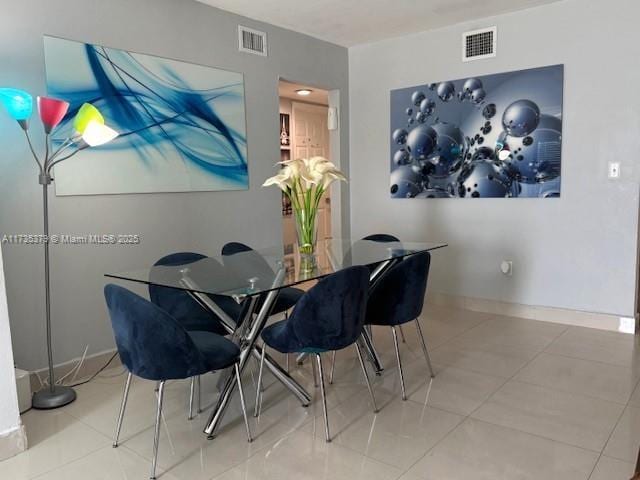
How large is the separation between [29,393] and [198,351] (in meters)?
1.29

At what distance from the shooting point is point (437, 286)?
5070 mm

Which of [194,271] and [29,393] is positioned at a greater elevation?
[194,271]

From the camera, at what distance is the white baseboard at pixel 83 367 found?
10.4 ft

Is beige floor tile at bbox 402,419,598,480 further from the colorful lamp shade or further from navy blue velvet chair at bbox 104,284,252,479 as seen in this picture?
the colorful lamp shade

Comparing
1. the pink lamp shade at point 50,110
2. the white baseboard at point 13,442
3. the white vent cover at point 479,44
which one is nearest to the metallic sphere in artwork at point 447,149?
the white vent cover at point 479,44

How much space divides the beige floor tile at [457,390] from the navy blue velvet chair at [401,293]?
16 centimetres

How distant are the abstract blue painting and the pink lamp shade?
36cm

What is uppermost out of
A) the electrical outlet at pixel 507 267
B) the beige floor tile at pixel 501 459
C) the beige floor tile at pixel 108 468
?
the electrical outlet at pixel 507 267

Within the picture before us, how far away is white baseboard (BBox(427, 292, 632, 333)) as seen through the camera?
4.18 m

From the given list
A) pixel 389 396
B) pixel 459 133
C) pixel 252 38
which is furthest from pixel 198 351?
pixel 459 133

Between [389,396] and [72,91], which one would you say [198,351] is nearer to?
[389,396]

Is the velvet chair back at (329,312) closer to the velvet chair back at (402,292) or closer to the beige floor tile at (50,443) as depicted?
the velvet chair back at (402,292)

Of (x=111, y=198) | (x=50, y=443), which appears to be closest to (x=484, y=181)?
(x=111, y=198)

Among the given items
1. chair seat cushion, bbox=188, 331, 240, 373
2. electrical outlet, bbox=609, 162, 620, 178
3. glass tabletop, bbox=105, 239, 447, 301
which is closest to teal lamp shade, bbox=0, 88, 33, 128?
glass tabletop, bbox=105, 239, 447, 301
